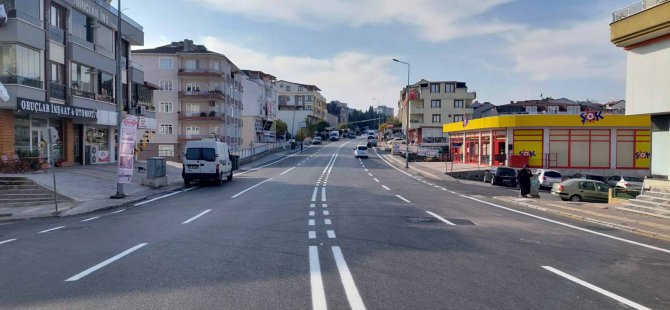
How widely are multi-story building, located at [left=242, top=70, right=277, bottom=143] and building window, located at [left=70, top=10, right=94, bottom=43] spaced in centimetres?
5710

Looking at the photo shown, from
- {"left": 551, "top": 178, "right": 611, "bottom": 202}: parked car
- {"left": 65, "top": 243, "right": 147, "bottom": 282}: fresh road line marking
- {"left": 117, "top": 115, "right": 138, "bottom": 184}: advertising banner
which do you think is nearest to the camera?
{"left": 65, "top": 243, "right": 147, "bottom": 282}: fresh road line marking

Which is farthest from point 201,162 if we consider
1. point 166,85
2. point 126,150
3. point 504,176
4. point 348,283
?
point 166,85

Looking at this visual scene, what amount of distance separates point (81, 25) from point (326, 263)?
3119 centimetres

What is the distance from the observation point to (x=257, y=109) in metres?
96.7

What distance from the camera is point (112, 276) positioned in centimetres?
768

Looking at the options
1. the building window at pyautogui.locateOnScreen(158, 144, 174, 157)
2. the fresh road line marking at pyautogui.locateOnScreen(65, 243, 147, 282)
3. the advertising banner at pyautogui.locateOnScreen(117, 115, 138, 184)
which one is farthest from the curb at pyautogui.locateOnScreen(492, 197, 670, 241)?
the building window at pyautogui.locateOnScreen(158, 144, 174, 157)

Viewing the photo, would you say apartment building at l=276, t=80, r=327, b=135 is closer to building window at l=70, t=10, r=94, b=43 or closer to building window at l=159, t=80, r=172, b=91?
building window at l=159, t=80, r=172, b=91

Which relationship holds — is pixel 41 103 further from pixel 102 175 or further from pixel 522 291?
pixel 522 291

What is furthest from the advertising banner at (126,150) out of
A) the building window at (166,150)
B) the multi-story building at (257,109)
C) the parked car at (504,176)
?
the multi-story building at (257,109)

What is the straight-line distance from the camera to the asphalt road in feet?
21.1

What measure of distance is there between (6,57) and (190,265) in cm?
2381

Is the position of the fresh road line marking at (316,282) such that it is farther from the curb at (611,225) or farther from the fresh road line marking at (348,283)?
the curb at (611,225)

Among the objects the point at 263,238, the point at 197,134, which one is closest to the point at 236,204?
the point at 263,238

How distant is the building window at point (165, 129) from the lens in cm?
6588
